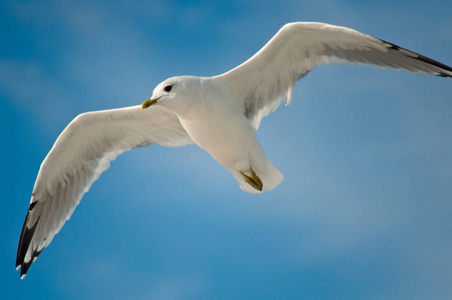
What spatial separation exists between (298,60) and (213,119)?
1.12 meters

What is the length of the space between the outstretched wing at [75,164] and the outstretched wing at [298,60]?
844 mm

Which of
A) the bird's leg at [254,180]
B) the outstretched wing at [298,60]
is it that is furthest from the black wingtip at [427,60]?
the bird's leg at [254,180]

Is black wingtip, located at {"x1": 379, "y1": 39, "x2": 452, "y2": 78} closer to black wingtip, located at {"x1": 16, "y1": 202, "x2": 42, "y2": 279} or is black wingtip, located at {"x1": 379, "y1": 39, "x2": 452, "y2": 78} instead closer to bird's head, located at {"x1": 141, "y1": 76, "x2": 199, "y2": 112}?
bird's head, located at {"x1": 141, "y1": 76, "x2": 199, "y2": 112}

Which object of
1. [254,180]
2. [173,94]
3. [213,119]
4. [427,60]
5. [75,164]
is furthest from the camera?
[75,164]

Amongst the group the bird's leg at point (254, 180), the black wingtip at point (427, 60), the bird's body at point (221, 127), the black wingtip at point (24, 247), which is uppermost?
the black wingtip at point (427, 60)

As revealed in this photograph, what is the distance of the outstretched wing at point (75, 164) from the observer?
18.3ft

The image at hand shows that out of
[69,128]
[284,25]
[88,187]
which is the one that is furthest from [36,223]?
[284,25]

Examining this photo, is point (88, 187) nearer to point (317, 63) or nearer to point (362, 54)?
point (317, 63)

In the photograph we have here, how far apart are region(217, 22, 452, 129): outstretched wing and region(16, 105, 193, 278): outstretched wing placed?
33.2 inches

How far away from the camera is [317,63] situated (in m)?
5.23

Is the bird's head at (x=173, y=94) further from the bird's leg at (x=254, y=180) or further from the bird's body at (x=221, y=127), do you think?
the bird's leg at (x=254, y=180)

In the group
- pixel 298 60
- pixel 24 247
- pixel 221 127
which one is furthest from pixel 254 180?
pixel 24 247

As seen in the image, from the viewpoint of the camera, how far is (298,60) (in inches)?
205

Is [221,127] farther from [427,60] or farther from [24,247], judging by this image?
[24,247]
